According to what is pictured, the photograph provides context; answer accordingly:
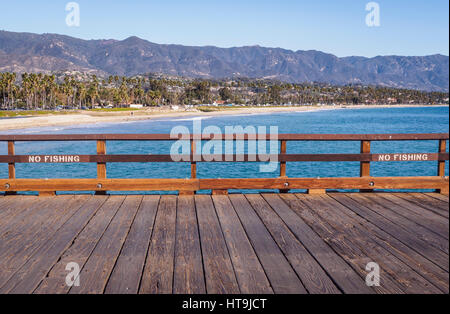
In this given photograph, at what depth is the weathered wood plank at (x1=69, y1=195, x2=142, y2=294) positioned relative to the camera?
3232 mm

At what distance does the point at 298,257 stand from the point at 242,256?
51 centimetres

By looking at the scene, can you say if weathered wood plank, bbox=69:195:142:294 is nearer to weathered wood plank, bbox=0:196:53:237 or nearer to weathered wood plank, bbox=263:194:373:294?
weathered wood plank, bbox=0:196:53:237

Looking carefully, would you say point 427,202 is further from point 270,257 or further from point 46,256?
point 46,256

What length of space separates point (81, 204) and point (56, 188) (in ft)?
2.17

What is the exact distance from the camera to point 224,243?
14.1 ft

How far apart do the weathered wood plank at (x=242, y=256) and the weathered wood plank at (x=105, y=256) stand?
42.2 inches

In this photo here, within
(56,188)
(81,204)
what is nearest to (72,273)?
(81,204)

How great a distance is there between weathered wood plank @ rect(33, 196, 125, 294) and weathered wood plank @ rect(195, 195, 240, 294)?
1080 millimetres

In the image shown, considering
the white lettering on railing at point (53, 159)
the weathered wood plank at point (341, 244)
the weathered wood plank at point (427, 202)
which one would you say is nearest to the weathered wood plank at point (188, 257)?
the weathered wood plank at point (341, 244)

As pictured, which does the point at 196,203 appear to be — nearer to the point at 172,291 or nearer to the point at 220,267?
→ the point at 220,267

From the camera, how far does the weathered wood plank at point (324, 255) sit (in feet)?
10.7

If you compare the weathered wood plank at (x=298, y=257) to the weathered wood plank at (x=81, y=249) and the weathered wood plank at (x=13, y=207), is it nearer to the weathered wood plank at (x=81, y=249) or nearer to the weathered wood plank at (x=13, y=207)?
the weathered wood plank at (x=81, y=249)

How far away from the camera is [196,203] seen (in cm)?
605

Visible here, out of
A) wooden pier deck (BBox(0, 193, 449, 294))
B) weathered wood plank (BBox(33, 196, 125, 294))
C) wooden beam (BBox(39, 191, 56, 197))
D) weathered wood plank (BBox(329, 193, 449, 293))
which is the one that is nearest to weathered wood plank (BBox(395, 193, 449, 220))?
wooden pier deck (BBox(0, 193, 449, 294))
